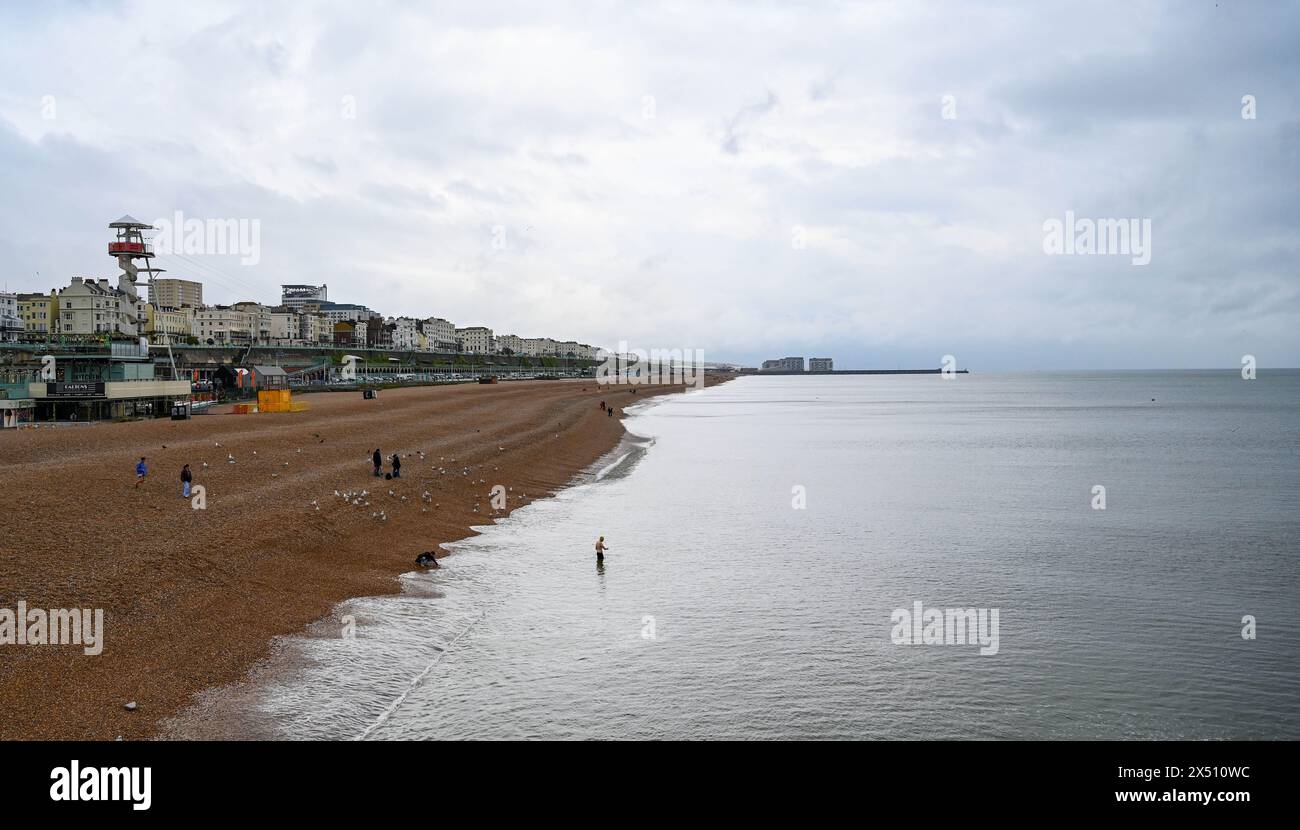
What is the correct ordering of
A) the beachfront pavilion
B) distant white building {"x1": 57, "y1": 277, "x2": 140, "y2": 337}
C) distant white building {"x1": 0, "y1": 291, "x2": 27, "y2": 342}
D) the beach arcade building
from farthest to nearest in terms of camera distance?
distant white building {"x1": 0, "y1": 291, "x2": 27, "y2": 342} < distant white building {"x1": 57, "y1": 277, "x2": 140, "y2": 337} < the beachfront pavilion < the beach arcade building

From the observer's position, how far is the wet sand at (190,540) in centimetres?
1541

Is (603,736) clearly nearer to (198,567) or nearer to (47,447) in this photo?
(198,567)

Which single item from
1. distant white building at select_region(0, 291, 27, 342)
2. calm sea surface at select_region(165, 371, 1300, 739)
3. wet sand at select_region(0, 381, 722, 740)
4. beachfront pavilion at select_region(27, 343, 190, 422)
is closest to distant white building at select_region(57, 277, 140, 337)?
distant white building at select_region(0, 291, 27, 342)

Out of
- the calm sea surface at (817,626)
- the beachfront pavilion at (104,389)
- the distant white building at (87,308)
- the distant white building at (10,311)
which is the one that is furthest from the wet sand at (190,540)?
the distant white building at (10,311)

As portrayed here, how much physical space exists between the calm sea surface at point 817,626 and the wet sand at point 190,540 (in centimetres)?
133

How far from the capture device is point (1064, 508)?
138 ft

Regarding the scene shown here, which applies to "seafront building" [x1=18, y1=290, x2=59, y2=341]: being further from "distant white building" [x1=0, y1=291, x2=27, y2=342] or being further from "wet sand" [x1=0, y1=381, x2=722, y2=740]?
"wet sand" [x1=0, y1=381, x2=722, y2=740]

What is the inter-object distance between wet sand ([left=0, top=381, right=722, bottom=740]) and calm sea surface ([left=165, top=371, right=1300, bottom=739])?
1333 mm

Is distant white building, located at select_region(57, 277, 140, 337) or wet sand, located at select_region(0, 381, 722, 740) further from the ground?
distant white building, located at select_region(57, 277, 140, 337)

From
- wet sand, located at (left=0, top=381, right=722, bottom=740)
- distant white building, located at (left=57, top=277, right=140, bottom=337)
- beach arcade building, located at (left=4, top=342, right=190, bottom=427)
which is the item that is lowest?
wet sand, located at (left=0, top=381, right=722, bottom=740)

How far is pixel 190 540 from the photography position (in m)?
23.0

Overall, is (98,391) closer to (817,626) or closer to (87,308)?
(817,626)

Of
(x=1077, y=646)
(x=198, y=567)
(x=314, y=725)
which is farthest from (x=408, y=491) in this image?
(x=1077, y=646)

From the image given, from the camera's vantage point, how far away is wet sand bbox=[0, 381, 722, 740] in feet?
50.6
